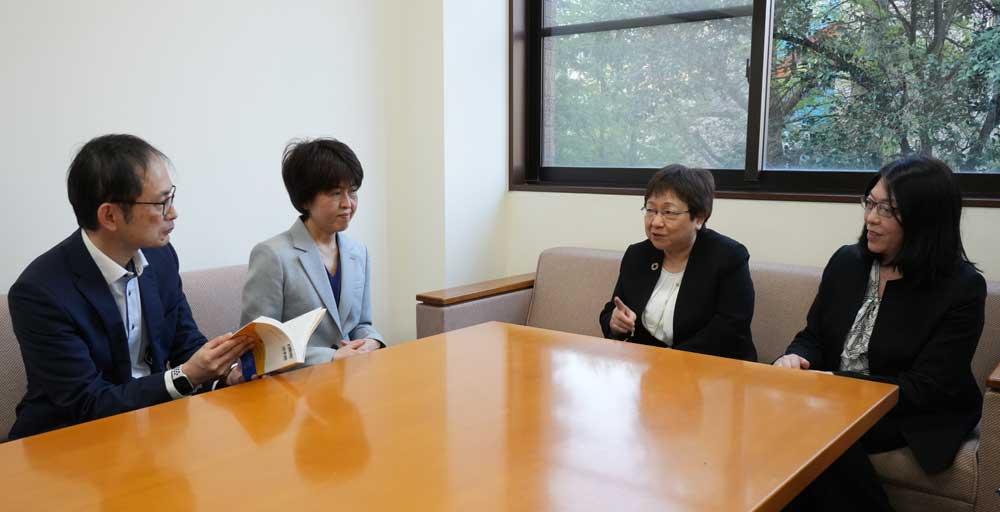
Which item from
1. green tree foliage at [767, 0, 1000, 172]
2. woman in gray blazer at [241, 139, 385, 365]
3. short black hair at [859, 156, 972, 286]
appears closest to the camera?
short black hair at [859, 156, 972, 286]

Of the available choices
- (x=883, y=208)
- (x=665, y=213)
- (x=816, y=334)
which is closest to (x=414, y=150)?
(x=665, y=213)

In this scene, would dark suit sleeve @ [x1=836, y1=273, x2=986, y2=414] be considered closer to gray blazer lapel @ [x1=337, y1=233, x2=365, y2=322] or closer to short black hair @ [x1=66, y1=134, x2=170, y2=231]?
gray blazer lapel @ [x1=337, y1=233, x2=365, y2=322]

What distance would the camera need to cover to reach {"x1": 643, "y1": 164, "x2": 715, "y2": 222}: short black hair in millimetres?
2486

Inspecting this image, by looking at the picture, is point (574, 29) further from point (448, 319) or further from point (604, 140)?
point (448, 319)

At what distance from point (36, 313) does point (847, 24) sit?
2.83 meters

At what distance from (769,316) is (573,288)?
0.84 meters

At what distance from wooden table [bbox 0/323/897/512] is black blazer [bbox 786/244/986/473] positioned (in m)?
0.45

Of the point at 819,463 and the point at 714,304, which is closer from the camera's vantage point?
the point at 819,463

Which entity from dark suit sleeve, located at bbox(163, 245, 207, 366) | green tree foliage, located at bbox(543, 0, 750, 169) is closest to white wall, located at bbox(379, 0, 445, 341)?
green tree foliage, located at bbox(543, 0, 750, 169)

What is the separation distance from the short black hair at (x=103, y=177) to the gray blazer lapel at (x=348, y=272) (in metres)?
0.69

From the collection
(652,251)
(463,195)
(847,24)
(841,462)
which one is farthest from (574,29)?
(841,462)

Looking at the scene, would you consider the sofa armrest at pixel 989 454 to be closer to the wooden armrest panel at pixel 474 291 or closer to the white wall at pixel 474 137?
the wooden armrest panel at pixel 474 291

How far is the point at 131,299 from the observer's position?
1.88 m

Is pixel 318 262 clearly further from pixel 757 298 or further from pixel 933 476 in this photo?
pixel 933 476
